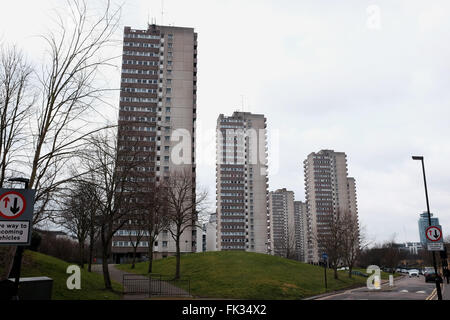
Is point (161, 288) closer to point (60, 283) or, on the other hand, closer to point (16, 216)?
point (60, 283)

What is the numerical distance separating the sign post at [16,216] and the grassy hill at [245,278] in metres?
17.7

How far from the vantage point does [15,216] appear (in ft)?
25.7

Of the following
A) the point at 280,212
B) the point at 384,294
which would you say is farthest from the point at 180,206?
the point at 280,212

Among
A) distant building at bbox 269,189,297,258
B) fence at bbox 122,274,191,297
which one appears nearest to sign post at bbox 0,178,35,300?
fence at bbox 122,274,191,297

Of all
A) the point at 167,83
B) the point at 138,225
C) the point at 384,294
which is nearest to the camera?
the point at 384,294

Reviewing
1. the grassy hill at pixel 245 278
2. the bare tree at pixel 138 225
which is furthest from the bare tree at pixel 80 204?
the grassy hill at pixel 245 278

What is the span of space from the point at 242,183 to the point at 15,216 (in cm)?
13821

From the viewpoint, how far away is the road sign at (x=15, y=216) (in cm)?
766

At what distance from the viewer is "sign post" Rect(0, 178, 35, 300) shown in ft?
25.1

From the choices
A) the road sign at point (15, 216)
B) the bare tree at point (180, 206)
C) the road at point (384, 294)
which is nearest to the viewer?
the road sign at point (15, 216)

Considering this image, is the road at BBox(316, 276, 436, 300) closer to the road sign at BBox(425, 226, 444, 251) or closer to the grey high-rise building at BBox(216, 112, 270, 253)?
the road sign at BBox(425, 226, 444, 251)

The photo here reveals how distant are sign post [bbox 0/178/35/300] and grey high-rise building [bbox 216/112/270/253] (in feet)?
425

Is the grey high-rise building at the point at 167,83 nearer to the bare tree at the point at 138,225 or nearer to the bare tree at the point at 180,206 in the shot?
the bare tree at the point at 138,225
